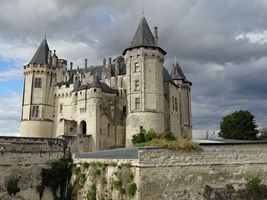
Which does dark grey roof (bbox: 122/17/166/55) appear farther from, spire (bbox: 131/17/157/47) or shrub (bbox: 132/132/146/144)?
shrub (bbox: 132/132/146/144)

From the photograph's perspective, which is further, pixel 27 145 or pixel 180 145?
pixel 27 145

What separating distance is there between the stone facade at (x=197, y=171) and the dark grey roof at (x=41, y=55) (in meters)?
32.0

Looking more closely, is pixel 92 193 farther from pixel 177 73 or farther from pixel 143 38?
pixel 177 73

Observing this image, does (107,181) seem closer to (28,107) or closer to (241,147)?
(241,147)

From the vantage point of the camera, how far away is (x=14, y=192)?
2595 centimetres

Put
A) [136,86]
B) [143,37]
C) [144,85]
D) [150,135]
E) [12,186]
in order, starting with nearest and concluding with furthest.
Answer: [12,186]
[150,135]
[144,85]
[136,86]
[143,37]

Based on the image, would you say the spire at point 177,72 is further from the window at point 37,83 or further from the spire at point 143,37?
the window at point 37,83

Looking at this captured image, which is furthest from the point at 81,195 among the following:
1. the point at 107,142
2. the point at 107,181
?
the point at 107,142

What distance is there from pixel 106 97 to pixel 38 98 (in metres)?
11.7

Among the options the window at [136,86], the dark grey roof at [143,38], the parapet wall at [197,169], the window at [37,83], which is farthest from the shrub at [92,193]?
the window at [37,83]

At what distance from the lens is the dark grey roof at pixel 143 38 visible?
39.4 meters

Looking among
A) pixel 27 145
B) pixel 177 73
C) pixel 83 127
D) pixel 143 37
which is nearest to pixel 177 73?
pixel 177 73

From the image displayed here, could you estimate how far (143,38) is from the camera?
3981 centimetres

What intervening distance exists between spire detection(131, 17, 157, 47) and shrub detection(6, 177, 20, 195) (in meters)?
21.0
